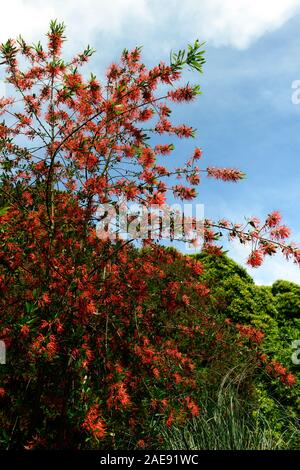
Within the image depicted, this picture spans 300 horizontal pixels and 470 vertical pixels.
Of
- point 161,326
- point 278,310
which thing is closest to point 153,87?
point 161,326

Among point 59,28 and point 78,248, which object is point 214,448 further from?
point 59,28

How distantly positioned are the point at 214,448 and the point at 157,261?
1.98 meters

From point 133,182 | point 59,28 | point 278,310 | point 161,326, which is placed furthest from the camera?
point 278,310

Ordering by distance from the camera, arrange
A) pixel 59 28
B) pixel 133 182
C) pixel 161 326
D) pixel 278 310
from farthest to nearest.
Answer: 1. pixel 278 310
2. pixel 161 326
3. pixel 59 28
4. pixel 133 182

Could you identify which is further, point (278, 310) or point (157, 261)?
point (278, 310)

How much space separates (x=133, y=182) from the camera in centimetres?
548

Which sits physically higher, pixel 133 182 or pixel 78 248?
pixel 133 182

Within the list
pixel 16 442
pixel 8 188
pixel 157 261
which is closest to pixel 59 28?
pixel 8 188

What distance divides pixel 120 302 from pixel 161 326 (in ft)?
2.51

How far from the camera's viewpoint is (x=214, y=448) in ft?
16.7
